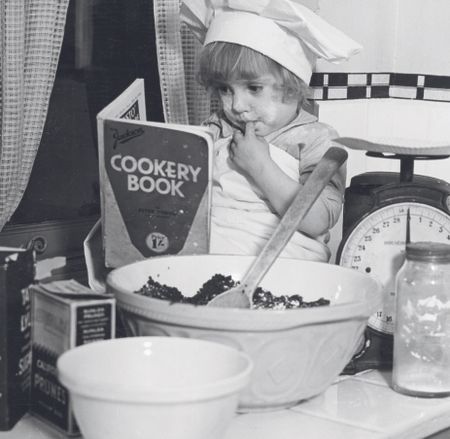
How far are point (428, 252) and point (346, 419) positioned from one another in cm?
25

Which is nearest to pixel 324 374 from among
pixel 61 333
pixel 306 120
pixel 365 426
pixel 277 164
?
pixel 365 426

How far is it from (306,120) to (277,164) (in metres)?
0.13

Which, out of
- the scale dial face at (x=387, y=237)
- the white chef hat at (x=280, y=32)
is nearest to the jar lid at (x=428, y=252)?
the scale dial face at (x=387, y=237)

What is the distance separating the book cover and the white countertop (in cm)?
3

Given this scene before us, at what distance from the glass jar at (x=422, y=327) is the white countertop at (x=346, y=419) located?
27 mm

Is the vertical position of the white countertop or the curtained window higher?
the curtained window

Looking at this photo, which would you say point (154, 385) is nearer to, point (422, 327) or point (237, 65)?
point (422, 327)

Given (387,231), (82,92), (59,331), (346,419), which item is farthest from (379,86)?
(59,331)

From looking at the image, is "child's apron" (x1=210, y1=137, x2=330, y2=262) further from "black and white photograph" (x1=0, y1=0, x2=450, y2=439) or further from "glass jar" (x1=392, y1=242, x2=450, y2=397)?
"glass jar" (x1=392, y1=242, x2=450, y2=397)

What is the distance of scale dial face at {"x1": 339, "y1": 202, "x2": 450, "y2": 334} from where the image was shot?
143cm

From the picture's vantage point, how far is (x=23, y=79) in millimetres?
1611

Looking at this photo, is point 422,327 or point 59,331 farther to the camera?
point 422,327

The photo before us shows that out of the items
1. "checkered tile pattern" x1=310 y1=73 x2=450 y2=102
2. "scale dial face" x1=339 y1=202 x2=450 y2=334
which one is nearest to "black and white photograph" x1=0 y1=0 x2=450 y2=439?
"scale dial face" x1=339 y1=202 x2=450 y2=334

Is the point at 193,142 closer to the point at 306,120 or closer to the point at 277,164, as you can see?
the point at 277,164
